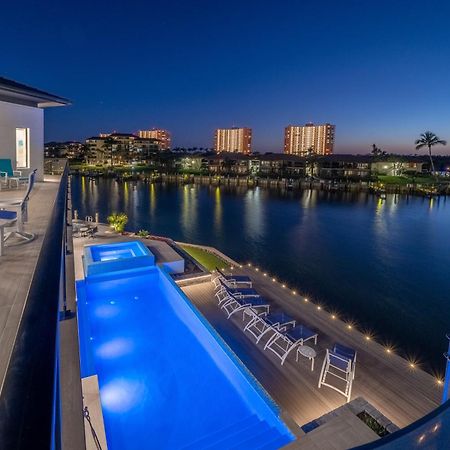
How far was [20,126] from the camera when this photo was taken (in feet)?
32.0

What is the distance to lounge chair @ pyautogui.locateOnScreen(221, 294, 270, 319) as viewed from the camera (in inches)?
293

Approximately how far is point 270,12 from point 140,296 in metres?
35.1

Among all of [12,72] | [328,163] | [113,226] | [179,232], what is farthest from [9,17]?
[328,163]

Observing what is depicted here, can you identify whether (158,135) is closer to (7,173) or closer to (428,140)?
(428,140)

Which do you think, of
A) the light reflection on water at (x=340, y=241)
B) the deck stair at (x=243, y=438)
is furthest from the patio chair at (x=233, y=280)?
the light reflection on water at (x=340, y=241)

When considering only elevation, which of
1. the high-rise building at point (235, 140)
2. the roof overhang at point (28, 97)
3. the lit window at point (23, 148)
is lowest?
the lit window at point (23, 148)

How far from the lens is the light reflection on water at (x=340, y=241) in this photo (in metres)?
13.6

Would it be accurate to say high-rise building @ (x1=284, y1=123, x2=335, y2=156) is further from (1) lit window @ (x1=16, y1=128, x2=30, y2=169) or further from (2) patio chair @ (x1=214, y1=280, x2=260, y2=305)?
(2) patio chair @ (x1=214, y1=280, x2=260, y2=305)

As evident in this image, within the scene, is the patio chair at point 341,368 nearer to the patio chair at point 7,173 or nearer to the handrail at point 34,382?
the handrail at point 34,382

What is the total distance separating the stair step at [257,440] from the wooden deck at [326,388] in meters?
0.35

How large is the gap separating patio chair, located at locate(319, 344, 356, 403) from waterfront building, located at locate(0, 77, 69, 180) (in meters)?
8.95

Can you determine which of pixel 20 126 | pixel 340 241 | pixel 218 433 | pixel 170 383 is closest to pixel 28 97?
pixel 20 126

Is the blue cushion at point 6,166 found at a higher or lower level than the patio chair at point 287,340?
higher

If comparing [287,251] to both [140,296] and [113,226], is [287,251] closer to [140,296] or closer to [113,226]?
[113,226]
